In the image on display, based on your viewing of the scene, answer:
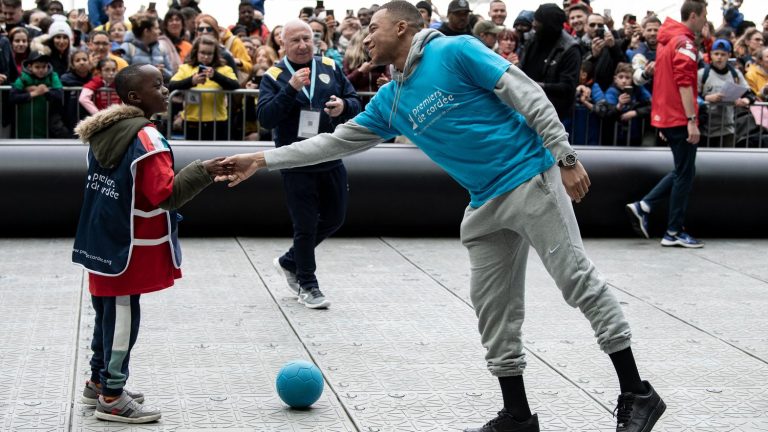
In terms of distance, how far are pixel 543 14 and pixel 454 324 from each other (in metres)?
4.18

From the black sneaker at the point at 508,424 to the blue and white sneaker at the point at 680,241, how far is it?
5.40 m

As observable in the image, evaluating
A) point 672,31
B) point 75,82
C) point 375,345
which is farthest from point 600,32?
point 375,345

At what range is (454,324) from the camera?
6.38 metres

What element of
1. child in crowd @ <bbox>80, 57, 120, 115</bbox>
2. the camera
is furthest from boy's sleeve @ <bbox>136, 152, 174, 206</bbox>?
the camera

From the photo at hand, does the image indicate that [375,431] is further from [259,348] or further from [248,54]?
[248,54]

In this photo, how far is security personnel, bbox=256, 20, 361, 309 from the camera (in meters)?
6.80

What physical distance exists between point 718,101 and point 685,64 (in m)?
1.59

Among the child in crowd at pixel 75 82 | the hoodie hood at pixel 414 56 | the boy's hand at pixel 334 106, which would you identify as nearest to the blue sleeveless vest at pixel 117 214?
the hoodie hood at pixel 414 56

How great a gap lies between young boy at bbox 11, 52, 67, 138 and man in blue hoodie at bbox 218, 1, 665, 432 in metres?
6.33

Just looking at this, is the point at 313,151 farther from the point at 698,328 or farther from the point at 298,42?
the point at 698,328

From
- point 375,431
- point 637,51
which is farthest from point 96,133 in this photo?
point 637,51

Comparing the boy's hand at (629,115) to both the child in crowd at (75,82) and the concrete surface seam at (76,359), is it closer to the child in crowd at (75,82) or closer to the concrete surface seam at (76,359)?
the child in crowd at (75,82)

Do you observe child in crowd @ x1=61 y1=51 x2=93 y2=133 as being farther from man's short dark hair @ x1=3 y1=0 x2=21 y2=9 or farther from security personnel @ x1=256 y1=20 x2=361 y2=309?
security personnel @ x1=256 y1=20 x2=361 y2=309

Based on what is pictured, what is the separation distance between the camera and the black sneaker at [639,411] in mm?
4090
